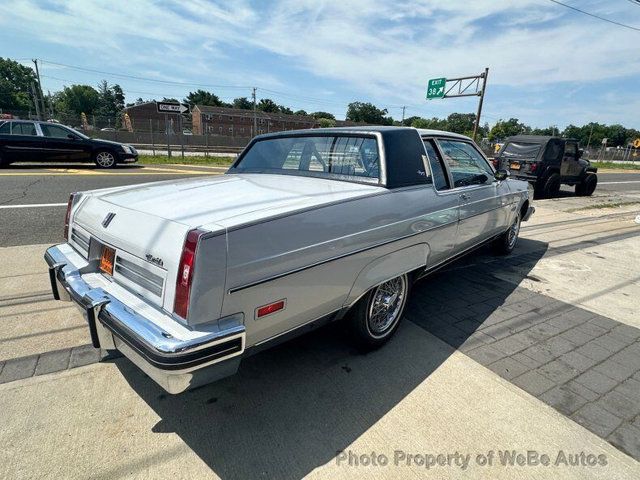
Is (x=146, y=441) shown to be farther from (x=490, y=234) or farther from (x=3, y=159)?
(x=3, y=159)

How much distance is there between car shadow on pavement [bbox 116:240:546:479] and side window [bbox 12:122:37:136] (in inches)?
495

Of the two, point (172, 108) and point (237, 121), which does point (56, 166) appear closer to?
point (172, 108)

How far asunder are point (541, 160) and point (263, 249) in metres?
11.4

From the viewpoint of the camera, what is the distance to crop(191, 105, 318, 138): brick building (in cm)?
7119

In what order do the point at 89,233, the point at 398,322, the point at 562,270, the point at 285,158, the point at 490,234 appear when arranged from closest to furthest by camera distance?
the point at 89,233 < the point at 398,322 < the point at 285,158 < the point at 490,234 < the point at 562,270

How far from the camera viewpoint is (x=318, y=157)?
3.08 m

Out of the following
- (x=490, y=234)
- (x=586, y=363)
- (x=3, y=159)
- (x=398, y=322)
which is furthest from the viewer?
(x=3, y=159)

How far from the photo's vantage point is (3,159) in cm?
1138

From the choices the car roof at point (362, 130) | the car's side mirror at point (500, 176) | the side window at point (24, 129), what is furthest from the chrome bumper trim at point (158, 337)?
the side window at point (24, 129)

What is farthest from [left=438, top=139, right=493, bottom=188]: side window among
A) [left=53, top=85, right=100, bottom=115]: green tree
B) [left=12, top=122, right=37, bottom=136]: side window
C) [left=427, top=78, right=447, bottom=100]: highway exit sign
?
[left=53, top=85, right=100, bottom=115]: green tree

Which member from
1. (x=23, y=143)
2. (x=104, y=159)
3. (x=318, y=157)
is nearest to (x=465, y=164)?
(x=318, y=157)

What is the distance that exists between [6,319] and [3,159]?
1146 centimetres

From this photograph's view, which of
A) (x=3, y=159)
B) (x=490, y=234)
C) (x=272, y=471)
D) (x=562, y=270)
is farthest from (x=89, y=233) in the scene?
(x=3, y=159)

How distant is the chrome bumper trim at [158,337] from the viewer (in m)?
1.59
